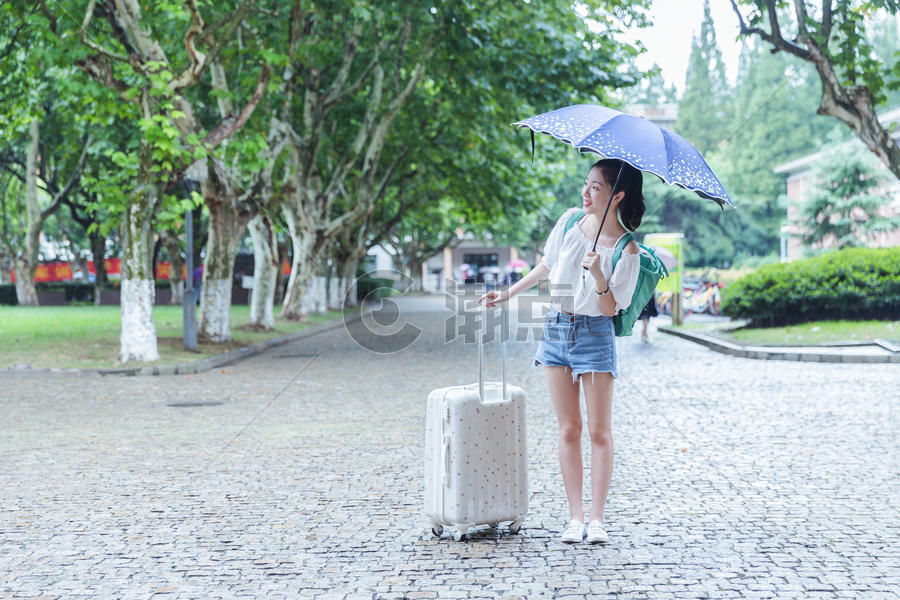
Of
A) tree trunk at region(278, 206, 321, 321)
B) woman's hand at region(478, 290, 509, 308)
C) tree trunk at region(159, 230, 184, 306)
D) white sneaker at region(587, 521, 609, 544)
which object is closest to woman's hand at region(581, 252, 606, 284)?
woman's hand at region(478, 290, 509, 308)

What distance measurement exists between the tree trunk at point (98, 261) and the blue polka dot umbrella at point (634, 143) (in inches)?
1369

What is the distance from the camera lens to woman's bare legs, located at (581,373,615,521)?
446 cm

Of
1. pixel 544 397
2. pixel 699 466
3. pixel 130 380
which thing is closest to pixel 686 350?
pixel 544 397

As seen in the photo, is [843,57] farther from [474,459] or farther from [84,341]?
[84,341]

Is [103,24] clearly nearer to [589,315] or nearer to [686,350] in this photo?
[686,350]

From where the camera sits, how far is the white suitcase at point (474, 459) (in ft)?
14.5

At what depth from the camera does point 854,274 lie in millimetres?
17188

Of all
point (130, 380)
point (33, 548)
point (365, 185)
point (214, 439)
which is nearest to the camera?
point (33, 548)

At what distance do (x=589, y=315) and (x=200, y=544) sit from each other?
6.93ft

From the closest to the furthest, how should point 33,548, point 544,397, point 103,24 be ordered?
point 33,548
point 544,397
point 103,24

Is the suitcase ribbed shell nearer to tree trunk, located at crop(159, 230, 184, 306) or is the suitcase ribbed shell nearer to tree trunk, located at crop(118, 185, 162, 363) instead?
tree trunk, located at crop(118, 185, 162, 363)

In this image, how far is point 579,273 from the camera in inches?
175

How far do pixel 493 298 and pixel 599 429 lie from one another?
0.79 meters

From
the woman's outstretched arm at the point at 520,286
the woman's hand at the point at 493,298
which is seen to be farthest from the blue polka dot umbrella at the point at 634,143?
the woman's hand at the point at 493,298
